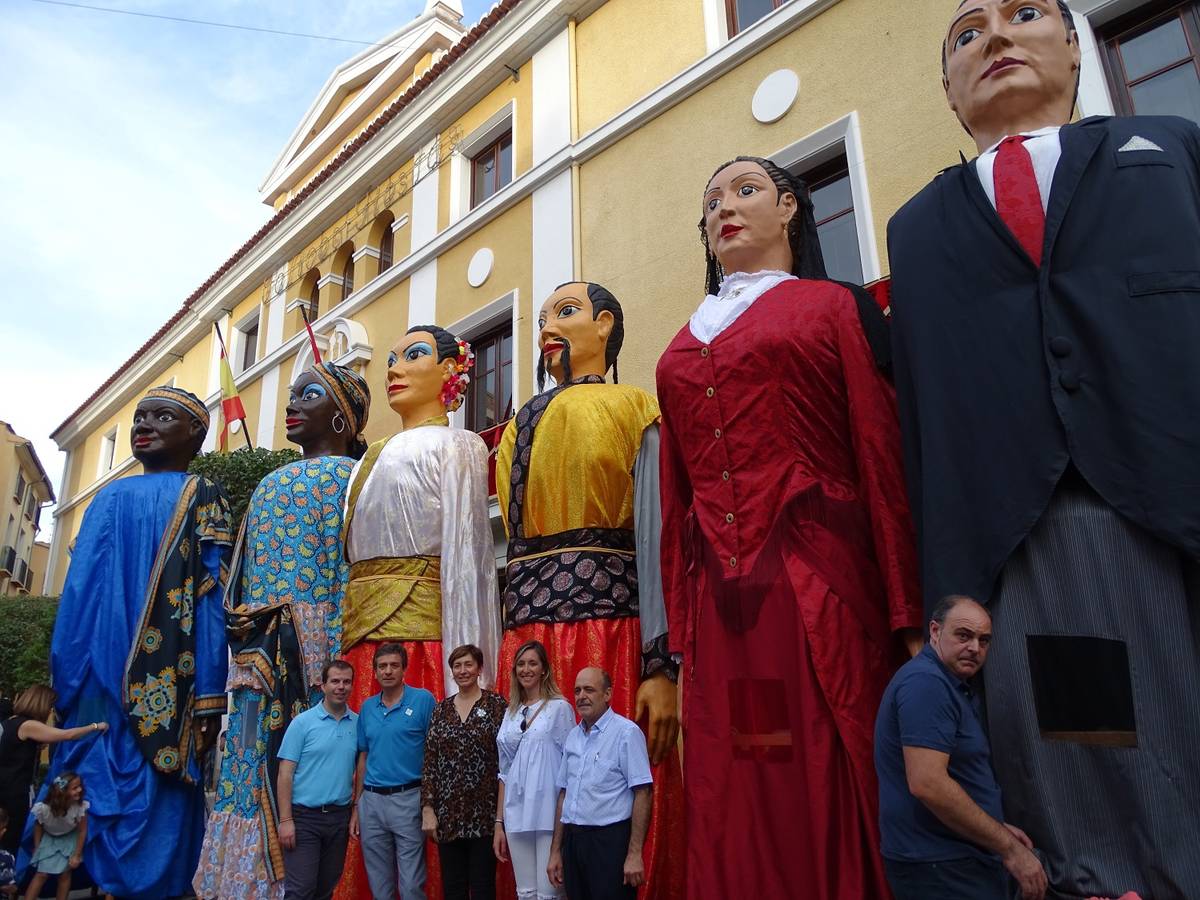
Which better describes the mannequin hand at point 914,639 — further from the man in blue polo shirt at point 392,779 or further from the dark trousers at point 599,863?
the man in blue polo shirt at point 392,779

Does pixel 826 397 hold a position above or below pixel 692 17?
below

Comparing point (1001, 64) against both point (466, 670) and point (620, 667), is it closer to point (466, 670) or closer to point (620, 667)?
point (620, 667)

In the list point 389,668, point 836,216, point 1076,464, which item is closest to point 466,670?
point 389,668

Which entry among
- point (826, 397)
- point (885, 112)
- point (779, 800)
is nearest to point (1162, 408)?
point (826, 397)

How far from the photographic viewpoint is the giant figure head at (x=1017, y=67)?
260 centimetres

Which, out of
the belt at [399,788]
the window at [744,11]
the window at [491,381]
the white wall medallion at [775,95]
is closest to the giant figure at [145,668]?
the belt at [399,788]

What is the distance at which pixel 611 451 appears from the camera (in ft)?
12.6

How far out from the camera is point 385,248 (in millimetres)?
13500

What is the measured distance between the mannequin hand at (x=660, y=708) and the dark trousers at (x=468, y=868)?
99 cm

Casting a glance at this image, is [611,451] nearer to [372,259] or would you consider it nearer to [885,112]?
[885,112]

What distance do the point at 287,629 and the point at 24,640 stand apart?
16.3 meters

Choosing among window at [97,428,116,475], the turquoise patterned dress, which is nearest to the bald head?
the turquoise patterned dress

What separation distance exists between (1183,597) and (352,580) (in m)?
3.50

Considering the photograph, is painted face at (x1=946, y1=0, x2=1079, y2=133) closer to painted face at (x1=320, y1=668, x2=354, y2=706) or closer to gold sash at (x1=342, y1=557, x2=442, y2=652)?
gold sash at (x1=342, y1=557, x2=442, y2=652)
